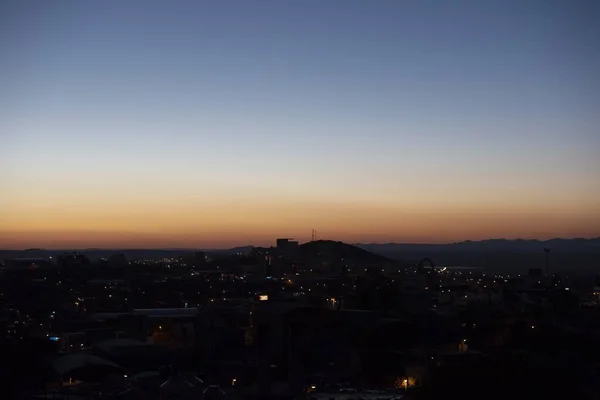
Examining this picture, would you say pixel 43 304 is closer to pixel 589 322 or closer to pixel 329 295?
pixel 329 295

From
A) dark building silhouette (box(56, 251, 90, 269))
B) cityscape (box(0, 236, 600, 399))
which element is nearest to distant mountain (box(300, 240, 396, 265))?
dark building silhouette (box(56, 251, 90, 269))

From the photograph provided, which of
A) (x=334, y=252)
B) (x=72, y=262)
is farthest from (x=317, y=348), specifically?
(x=334, y=252)

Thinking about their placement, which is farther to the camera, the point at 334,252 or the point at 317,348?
the point at 334,252

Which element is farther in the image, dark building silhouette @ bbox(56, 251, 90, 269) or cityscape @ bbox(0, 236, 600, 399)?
dark building silhouette @ bbox(56, 251, 90, 269)

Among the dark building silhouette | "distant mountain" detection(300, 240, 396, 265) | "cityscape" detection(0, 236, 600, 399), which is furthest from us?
"distant mountain" detection(300, 240, 396, 265)

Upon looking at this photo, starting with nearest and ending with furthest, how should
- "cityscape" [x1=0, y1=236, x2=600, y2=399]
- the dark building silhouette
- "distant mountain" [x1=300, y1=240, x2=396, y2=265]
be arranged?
"cityscape" [x1=0, y1=236, x2=600, y2=399] < the dark building silhouette < "distant mountain" [x1=300, y1=240, x2=396, y2=265]

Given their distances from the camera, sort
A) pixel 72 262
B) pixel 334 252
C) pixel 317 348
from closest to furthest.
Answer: pixel 317 348 < pixel 72 262 < pixel 334 252

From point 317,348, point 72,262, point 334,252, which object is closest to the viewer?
point 317,348

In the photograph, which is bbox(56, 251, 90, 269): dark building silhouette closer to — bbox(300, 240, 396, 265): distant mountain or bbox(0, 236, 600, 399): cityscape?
bbox(300, 240, 396, 265): distant mountain

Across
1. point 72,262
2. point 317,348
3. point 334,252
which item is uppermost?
point 334,252

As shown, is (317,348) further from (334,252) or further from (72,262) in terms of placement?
(334,252)

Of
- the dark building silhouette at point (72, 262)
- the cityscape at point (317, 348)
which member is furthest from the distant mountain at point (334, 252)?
the cityscape at point (317, 348)

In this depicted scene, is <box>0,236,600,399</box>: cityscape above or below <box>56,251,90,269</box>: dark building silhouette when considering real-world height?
below
